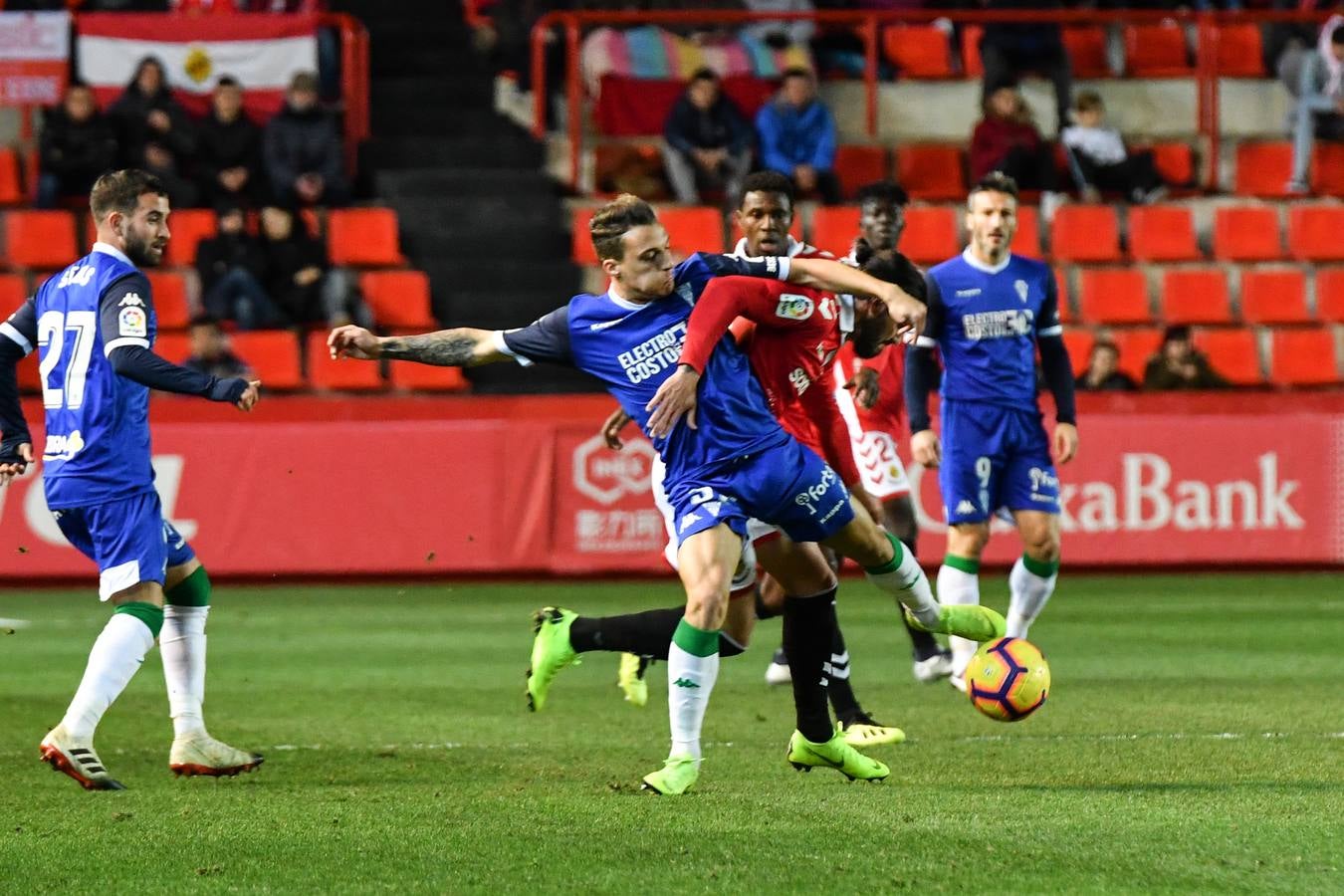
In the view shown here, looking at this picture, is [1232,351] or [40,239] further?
[1232,351]

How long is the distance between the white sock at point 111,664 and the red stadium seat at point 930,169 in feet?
44.7

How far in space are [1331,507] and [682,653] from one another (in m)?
9.98

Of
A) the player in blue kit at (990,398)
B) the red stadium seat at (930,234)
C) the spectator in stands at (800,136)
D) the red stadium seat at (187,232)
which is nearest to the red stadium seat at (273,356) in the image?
the red stadium seat at (187,232)

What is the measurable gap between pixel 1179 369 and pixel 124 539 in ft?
36.6

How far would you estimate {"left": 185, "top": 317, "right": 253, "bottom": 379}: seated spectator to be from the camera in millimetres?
15984

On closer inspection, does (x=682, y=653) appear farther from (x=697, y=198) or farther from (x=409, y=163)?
(x=409, y=163)

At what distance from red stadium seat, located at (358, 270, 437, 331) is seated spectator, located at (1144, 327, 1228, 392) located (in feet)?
19.5

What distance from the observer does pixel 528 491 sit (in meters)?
15.2

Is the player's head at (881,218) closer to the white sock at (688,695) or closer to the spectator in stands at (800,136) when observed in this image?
the white sock at (688,695)

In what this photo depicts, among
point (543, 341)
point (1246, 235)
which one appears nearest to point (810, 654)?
point (543, 341)

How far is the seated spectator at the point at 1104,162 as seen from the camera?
19.2 m

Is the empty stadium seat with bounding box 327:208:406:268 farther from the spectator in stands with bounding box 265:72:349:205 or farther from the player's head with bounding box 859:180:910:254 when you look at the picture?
the player's head with bounding box 859:180:910:254

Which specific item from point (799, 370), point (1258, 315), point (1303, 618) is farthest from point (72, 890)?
point (1258, 315)

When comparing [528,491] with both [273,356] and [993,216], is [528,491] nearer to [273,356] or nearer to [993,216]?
[273,356]
